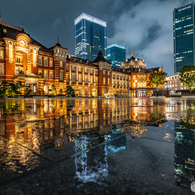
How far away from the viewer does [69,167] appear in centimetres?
104

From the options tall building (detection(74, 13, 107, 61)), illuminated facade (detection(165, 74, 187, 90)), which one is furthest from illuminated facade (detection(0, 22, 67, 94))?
tall building (detection(74, 13, 107, 61))

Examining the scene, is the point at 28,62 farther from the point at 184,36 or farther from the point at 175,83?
the point at 184,36

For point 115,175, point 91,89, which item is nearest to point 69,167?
point 115,175

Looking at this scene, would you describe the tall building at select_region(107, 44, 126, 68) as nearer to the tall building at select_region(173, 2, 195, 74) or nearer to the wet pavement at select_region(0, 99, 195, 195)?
the tall building at select_region(173, 2, 195, 74)

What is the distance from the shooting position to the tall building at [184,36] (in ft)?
401

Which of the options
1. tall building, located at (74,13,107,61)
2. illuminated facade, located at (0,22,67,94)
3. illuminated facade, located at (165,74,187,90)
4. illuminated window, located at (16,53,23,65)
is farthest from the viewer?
tall building, located at (74,13,107,61)

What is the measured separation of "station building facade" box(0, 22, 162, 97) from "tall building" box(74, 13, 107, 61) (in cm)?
9604

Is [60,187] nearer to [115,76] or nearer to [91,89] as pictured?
[91,89]

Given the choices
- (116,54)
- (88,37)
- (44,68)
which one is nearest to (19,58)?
(44,68)

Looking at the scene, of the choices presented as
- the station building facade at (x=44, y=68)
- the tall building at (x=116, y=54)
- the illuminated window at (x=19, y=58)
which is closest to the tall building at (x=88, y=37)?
the tall building at (x=116, y=54)

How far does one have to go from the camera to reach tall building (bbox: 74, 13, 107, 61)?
142375 mm

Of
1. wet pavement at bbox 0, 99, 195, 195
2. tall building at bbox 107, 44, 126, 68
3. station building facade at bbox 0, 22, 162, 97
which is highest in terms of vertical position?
tall building at bbox 107, 44, 126, 68

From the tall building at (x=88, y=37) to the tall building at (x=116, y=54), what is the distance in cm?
1019

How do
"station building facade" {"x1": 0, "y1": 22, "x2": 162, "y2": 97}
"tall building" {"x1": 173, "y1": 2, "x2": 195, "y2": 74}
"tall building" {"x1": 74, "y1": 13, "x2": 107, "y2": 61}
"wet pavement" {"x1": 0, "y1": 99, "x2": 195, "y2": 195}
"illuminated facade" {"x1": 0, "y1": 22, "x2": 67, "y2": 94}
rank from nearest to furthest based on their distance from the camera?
"wet pavement" {"x1": 0, "y1": 99, "x2": 195, "y2": 195} < "illuminated facade" {"x1": 0, "y1": 22, "x2": 67, "y2": 94} < "station building facade" {"x1": 0, "y1": 22, "x2": 162, "y2": 97} < "tall building" {"x1": 173, "y1": 2, "x2": 195, "y2": 74} < "tall building" {"x1": 74, "y1": 13, "x2": 107, "y2": 61}
